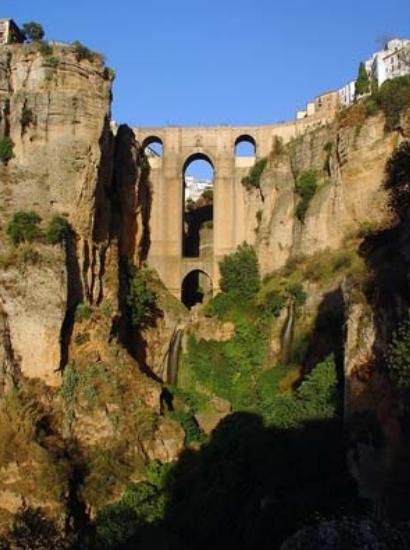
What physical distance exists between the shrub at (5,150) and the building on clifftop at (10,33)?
25.0 ft

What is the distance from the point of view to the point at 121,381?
2900 cm

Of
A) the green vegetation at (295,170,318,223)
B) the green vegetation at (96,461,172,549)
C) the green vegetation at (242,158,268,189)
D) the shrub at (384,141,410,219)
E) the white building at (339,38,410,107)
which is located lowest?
the green vegetation at (96,461,172,549)

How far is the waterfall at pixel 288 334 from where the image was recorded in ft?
116

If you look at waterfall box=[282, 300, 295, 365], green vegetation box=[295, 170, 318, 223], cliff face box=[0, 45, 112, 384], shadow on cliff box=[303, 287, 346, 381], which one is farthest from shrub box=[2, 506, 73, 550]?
green vegetation box=[295, 170, 318, 223]

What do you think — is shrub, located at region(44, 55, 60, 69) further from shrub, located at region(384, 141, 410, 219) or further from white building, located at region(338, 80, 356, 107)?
white building, located at region(338, 80, 356, 107)

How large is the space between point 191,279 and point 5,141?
680 inches

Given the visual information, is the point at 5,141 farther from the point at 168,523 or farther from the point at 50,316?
the point at 168,523

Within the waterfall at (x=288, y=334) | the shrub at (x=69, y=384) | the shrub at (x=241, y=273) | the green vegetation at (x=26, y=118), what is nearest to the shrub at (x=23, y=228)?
the green vegetation at (x=26, y=118)

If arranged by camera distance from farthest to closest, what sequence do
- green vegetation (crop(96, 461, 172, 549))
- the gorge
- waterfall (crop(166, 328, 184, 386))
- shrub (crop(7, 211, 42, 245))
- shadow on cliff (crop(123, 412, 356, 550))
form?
waterfall (crop(166, 328, 184, 386)) < shrub (crop(7, 211, 42, 245)) < green vegetation (crop(96, 461, 172, 549)) < the gorge < shadow on cliff (crop(123, 412, 356, 550))

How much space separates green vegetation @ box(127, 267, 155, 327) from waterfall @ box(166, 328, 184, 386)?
1900 millimetres

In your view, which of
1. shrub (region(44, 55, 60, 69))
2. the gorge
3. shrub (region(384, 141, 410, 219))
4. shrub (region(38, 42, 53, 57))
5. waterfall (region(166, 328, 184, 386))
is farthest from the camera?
waterfall (region(166, 328, 184, 386))

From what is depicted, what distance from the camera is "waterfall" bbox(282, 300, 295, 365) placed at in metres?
35.3

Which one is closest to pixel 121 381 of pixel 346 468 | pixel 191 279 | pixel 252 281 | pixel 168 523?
pixel 168 523

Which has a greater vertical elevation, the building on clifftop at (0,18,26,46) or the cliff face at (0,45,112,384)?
the building on clifftop at (0,18,26,46)
